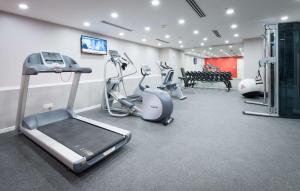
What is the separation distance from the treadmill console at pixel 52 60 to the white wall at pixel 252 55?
324 inches

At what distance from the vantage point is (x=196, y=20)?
498cm

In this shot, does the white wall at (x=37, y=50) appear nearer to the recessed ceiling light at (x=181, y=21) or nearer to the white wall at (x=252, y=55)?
the recessed ceiling light at (x=181, y=21)

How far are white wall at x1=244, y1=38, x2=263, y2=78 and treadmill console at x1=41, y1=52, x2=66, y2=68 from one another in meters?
8.23

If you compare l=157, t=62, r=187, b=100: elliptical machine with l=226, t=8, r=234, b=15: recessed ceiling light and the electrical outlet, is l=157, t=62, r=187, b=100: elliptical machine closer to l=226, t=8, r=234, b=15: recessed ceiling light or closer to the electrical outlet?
l=226, t=8, r=234, b=15: recessed ceiling light

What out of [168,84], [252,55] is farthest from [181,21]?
[252,55]

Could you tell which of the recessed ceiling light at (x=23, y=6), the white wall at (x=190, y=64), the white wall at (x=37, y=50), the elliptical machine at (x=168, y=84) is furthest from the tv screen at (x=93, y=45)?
the white wall at (x=190, y=64)

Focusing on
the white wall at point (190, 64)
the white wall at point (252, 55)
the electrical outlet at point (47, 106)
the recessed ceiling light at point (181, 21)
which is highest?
the white wall at point (190, 64)

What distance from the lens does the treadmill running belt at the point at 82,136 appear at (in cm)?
230

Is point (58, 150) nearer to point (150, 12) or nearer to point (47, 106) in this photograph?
point (47, 106)

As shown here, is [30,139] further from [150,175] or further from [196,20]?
[196,20]

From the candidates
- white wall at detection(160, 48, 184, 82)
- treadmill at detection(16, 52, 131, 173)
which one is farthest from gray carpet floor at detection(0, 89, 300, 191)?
white wall at detection(160, 48, 184, 82)

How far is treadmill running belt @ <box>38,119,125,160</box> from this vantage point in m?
2.30

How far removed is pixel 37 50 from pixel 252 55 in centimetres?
879

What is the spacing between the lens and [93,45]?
5891 mm
